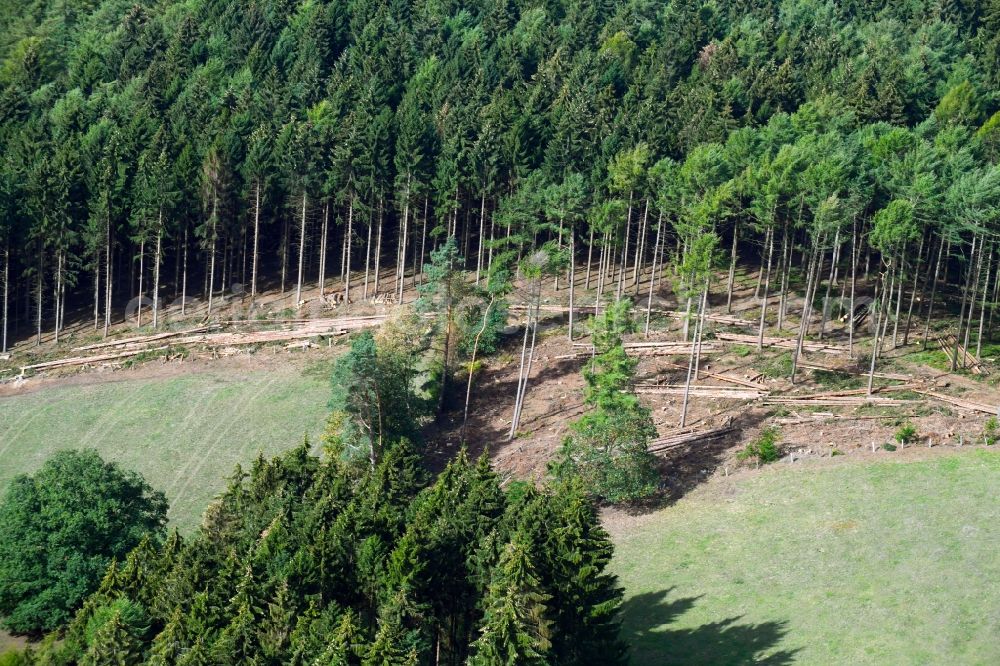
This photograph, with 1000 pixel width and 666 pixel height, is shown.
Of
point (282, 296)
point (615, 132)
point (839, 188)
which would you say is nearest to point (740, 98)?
point (615, 132)

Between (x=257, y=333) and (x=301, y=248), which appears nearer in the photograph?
(x=257, y=333)

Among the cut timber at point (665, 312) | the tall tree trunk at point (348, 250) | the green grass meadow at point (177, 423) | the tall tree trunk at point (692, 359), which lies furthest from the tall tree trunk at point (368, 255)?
the tall tree trunk at point (692, 359)

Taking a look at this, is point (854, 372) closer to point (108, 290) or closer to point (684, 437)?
point (684, 437)

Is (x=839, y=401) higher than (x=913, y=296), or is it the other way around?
(x=913, y=296)

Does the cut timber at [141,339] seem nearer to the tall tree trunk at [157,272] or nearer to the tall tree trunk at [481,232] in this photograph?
the tall tree trunk at [157,272]

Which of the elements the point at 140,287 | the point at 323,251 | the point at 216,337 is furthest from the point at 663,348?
the point at 140,287

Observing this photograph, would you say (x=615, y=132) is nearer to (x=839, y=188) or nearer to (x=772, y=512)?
(x=839, y=188)
